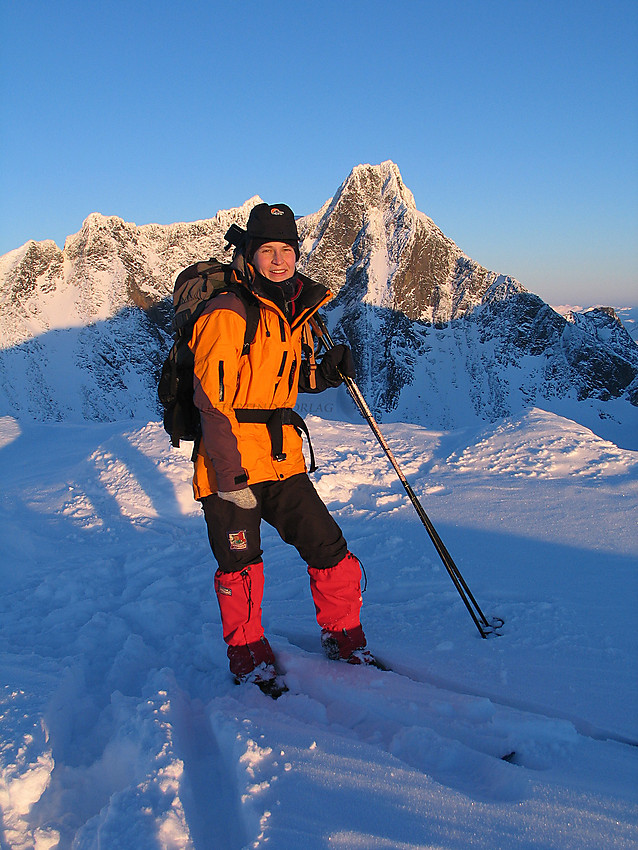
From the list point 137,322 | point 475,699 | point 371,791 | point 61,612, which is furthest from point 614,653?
point 137,322

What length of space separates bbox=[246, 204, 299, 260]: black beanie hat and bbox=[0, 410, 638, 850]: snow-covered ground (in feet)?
8.90

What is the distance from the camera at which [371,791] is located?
201cm

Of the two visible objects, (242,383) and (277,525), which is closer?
(242,383)

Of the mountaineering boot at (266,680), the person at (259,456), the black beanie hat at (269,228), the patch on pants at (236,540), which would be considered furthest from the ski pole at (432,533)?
the mountaineering boot at (266,680)

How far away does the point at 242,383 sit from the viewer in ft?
10.5

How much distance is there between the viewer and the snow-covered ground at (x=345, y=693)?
6.31ft

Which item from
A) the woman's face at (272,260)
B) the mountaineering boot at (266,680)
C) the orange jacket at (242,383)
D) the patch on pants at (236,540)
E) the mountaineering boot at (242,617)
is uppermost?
the woman's face at (272,260)

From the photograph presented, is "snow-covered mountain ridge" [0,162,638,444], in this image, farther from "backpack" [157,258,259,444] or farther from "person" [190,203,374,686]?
"backpack" [157,258,259,444]

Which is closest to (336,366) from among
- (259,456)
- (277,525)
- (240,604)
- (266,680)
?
(259,456)

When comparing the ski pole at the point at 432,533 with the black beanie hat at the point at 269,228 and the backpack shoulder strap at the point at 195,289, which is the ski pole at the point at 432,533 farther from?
the backpack shoulder strap at the point at 195,289

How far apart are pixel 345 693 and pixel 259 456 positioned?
146 centimetres

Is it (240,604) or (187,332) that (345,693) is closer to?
(240,604)

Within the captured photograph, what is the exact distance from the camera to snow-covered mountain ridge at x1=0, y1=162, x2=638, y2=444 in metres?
114

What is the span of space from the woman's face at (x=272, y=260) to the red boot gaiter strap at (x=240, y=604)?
6.17 feet
